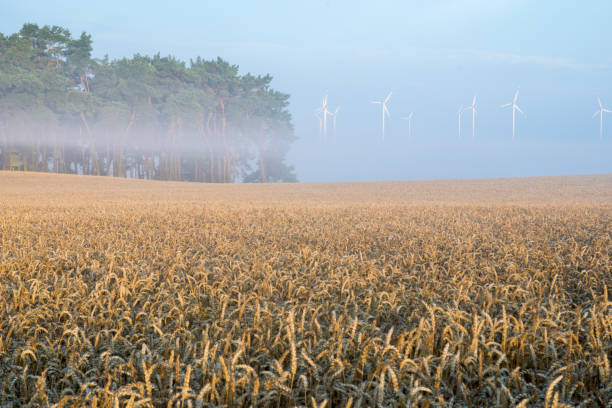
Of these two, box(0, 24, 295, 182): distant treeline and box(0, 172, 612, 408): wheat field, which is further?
box(0, 24, 295, 182): distant treeline

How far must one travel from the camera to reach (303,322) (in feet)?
11.6

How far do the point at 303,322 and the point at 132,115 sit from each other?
226ft

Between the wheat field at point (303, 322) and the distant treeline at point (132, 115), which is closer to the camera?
the wheat field at point (303, 322)

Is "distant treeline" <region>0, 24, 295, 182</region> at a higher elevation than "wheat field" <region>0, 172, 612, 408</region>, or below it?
higher

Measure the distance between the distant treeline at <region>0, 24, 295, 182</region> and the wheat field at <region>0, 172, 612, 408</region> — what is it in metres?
55.9

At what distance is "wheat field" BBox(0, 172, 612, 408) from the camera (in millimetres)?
2719

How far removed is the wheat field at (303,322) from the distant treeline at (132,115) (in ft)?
183

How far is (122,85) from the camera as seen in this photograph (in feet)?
207

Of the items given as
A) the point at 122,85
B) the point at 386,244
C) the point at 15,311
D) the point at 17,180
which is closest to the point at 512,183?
the point at 386,244

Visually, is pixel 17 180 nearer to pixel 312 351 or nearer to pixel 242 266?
pixel 242 266

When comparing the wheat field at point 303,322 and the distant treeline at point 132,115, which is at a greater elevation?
the distant treeline at point 132,115

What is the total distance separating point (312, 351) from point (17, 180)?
150 feet

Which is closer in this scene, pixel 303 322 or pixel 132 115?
pixel 303 322

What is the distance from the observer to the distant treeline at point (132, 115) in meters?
55.2
